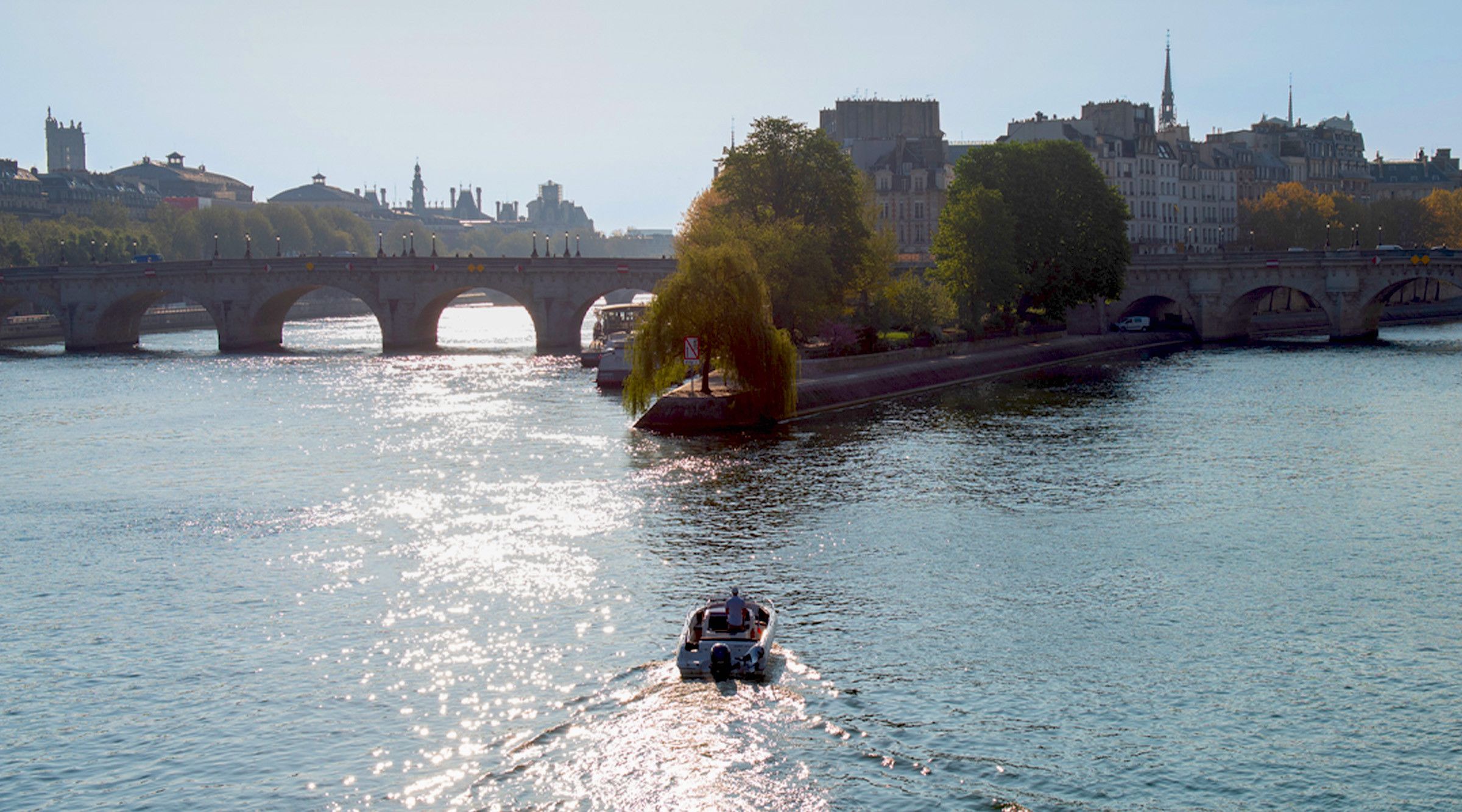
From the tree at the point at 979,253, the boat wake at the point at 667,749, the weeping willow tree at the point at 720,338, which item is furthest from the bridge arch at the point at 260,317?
the boat wake at the point at 667,749

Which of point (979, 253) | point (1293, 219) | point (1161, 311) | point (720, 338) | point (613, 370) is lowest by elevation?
point (613, 370)

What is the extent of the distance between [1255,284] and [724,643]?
100m

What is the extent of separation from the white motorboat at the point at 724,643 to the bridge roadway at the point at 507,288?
84535 millimetres

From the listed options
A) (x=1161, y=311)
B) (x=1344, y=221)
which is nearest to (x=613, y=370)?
(x=1161, y=311)

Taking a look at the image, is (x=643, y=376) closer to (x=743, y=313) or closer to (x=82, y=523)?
(x=743, y=313)

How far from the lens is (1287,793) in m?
26.3

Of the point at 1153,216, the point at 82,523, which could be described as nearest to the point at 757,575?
the point at 82,523

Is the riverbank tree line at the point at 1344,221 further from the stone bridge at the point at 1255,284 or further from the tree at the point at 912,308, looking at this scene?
Result: the tree at the point at 912,308

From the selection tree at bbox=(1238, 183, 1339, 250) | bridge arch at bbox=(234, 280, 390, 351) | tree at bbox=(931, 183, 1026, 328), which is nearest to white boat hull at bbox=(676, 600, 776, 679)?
tree at bbox=(931, 183, 1026, 328)

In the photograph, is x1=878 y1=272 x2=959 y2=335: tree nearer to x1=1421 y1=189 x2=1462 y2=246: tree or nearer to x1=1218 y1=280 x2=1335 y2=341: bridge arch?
x1=1218 y1=280 x2=1335 y2=341: bridge arch

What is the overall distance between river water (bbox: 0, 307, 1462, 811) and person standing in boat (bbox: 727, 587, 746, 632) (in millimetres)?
1471

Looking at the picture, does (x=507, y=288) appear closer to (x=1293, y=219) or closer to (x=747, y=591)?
(x=747, y=591)

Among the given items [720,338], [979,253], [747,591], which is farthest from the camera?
[979,253]

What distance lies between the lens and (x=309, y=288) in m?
132
